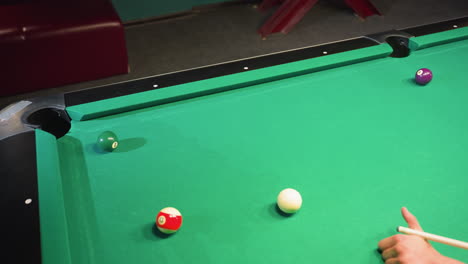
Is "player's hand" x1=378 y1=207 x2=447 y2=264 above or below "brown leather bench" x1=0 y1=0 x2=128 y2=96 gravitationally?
below

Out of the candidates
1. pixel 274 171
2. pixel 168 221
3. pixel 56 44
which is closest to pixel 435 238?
pixel 274 171

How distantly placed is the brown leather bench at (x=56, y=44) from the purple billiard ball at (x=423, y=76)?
2.03m

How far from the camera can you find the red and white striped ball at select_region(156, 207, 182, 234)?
107cm

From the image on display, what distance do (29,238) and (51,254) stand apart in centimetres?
8

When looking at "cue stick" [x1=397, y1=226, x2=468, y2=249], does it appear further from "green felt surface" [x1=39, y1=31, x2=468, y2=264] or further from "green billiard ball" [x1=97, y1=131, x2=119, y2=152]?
"green billiard ball" [x1=97, y1=131, x2=119, y2=152]

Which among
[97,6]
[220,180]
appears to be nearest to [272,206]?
[220,180]

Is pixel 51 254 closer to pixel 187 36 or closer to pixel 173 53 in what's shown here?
pixel 173 53

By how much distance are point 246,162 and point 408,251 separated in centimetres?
53

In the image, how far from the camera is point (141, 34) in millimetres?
3709

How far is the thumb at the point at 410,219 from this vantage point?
1.10 metres

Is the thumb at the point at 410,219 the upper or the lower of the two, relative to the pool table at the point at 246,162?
lower

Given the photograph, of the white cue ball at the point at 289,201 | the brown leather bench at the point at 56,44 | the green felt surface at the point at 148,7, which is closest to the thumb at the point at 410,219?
the white cue ball at the point at 289,201

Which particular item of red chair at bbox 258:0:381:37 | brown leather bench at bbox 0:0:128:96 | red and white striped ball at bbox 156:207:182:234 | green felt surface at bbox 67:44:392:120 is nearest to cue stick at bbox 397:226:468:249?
red and white striped ball at bbox 156:207:182:234

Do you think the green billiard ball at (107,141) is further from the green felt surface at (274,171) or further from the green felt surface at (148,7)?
the green felt surface at (148,7)
